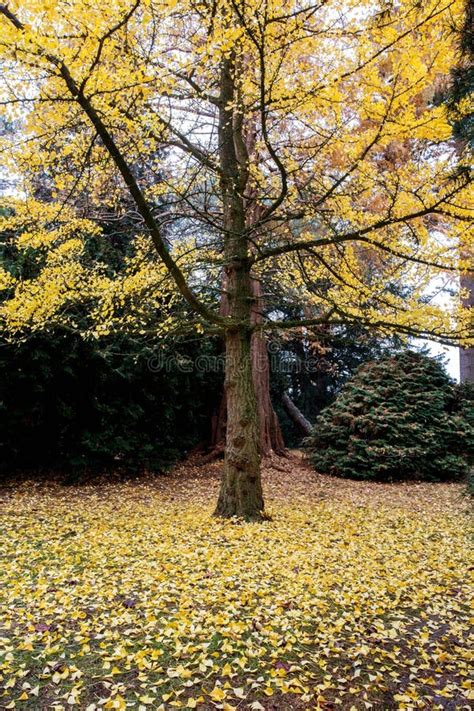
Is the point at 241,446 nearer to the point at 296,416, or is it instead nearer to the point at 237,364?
the point at 237,364

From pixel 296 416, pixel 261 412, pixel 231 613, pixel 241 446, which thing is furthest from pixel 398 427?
pixel 231 613

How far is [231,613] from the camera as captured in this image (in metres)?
3.11

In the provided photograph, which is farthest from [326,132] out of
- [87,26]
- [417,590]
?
[417,590]

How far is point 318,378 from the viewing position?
49.1 ft

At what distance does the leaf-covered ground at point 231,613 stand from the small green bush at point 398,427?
336 centimetres

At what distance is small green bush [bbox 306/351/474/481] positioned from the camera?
29.6ft

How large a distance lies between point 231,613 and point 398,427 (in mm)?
6698

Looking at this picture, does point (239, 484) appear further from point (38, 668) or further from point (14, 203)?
point (14, 203)

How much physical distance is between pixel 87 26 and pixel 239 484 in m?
4.03

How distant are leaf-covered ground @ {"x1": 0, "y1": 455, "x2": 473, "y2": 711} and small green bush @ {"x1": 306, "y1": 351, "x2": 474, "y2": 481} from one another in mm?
3359

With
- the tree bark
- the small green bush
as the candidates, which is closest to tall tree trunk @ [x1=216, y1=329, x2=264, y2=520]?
the small green bush

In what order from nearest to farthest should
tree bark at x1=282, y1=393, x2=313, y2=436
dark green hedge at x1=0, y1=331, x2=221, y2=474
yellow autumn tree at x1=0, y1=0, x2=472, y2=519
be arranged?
yellow autumn tree at x1=0, y1=0, x2=472, y2=519
dark green hedge at x1=0, y1=331, x2=221, y2=474
tree bark at x1=282, y1=393, x2=313, y2=436

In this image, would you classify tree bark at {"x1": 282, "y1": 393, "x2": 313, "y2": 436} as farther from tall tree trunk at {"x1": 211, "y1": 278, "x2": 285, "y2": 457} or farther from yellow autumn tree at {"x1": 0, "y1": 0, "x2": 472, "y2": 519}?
yellow autumn tree at {"x1": 0, "y1": 0, "x2": 472, "y2": 519}

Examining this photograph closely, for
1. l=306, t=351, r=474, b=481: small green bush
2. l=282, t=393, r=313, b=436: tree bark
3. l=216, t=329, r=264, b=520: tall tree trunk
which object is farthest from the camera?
l=282, t=393, r=313, b=436: tree bark
